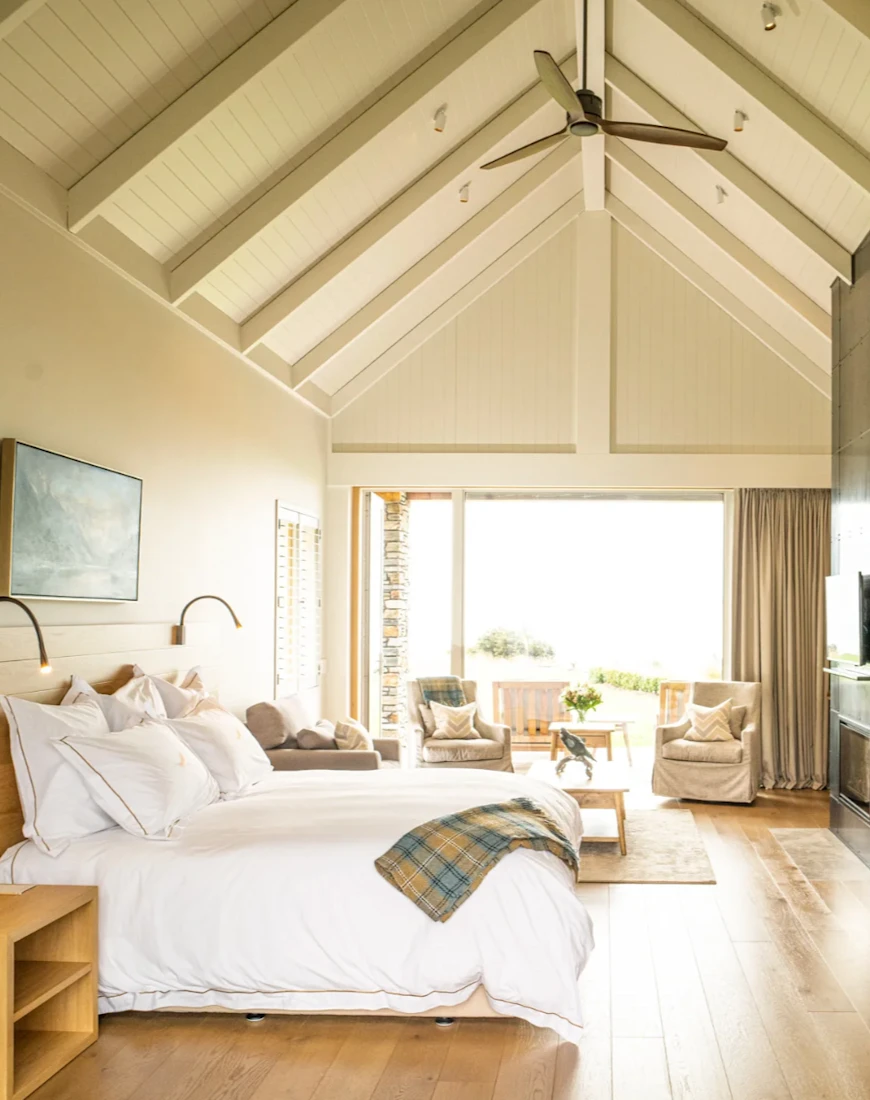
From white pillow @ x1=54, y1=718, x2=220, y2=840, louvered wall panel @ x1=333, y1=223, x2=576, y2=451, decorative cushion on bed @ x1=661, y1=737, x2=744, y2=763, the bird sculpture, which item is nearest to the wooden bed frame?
white pillow @ x1=54, y1=718, x2=220, y2=840

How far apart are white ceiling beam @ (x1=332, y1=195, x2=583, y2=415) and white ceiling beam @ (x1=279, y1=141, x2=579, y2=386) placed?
0.88 m

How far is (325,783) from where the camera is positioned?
188 inches

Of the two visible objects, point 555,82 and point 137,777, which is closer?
point 137,777

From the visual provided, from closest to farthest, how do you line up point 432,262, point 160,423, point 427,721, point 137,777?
point 137,777 < point 160,423 < point 432,262 < point 427,721

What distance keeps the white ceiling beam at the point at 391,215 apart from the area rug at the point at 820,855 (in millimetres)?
4225

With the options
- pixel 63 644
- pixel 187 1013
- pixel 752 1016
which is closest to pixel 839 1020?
pixel 752 1016

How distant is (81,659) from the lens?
4246mm

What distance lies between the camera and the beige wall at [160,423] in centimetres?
400

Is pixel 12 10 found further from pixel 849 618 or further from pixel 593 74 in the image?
pixel 849 618

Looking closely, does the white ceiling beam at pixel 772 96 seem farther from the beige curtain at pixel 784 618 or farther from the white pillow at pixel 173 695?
the white pillow at pixel 173 695

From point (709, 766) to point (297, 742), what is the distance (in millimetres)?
3069

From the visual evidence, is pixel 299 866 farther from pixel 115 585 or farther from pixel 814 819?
pixel 814 819

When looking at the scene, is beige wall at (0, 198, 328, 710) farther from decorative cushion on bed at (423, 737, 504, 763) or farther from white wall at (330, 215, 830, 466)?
decorative cushion on bed at (423, 737, 504, 763)

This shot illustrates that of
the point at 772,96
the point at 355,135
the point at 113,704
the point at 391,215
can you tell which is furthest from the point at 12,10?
the point at 772,96
